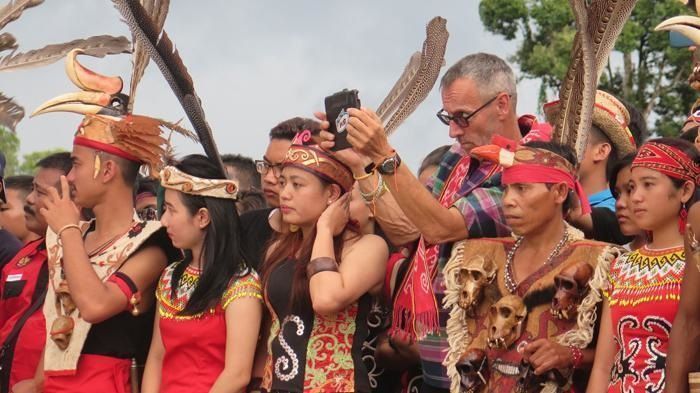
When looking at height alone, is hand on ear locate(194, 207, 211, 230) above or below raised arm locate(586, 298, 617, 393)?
above

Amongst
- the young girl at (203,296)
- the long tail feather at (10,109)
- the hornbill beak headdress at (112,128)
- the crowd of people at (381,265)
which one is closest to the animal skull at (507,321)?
the crowd of people at (381,265)

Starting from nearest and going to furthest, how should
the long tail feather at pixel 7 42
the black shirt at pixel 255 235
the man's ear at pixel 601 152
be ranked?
the black shirt at pixel 255 235
the man's ear at pixel 601 152
the long tail feather at pixel 7 42

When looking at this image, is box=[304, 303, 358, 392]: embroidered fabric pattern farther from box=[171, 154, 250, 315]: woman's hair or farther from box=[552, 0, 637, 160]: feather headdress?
box=[552, 0, 637, 160]: feather headdress

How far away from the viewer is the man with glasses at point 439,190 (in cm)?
524

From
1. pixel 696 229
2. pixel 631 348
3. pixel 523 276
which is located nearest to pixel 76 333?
pixel 523 276

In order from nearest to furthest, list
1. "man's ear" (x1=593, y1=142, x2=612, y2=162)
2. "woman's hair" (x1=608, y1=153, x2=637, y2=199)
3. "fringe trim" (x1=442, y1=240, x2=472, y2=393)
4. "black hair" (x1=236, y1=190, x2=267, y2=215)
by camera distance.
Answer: "fringe trim" (x1=442, y1=240, x2=472, y2=393)
"woman's hair" (x1=608, y1=153, x2=637, y2=199)
"man's ear" (x1=593, y1=142, x2=612, y2=162)
"black hair" (x1=236, y1=190, x2=267, y2=215)

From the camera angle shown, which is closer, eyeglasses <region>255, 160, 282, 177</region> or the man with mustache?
the man with mustache

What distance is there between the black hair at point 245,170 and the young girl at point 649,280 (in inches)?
165

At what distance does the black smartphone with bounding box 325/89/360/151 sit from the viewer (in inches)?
210

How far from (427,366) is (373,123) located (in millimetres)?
1137

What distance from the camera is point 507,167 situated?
525 centimetres

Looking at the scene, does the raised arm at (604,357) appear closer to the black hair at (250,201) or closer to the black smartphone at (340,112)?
the black smartphone at (340,112)

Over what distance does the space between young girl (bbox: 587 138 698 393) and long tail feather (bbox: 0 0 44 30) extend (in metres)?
3.99

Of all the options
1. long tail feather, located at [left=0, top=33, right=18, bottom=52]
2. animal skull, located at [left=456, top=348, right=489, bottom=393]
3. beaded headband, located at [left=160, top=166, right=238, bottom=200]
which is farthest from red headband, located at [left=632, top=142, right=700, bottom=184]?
long tail feather, located at [left=0, top=33, right=18, bottom=52]
